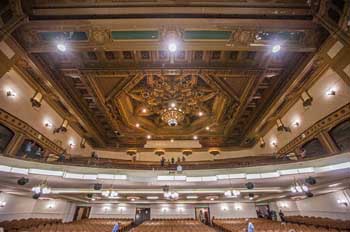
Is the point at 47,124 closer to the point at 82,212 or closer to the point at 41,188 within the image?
the point at 41,188

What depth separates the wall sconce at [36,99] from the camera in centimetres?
Result: 804

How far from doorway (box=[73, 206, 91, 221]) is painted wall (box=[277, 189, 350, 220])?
19.2 meters

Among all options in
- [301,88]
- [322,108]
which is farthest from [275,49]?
[322,108]

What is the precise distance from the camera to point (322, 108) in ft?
25.2

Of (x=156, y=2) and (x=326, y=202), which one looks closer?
(x=156, y=2)

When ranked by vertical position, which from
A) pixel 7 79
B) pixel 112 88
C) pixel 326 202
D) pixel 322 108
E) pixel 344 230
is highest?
pixel 112 88

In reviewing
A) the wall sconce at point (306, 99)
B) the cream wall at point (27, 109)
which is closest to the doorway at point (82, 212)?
the cream wall at point (27, 109)

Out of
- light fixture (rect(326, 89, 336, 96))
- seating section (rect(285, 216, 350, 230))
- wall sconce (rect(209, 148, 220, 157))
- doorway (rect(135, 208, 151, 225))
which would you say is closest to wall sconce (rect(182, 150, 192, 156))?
wall sconce (rect(209, 148, 220, 157))

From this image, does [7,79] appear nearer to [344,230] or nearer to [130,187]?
[130,187]

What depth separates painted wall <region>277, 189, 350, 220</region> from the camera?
1005 cm

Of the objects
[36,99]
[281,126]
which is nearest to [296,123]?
[281,126]

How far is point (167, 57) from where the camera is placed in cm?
716

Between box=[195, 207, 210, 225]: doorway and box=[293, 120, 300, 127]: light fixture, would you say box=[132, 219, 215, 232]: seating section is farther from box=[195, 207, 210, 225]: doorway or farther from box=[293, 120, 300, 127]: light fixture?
box=[293, 120, 300, 127]: light fixture

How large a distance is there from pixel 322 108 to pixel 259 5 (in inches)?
226
